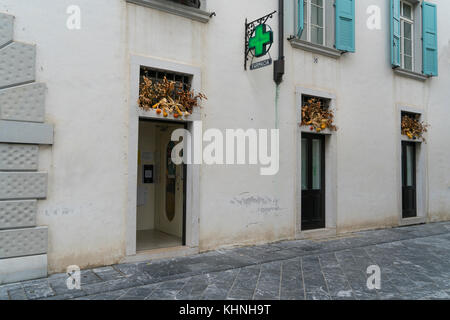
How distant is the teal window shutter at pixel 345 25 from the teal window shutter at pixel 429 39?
301cm

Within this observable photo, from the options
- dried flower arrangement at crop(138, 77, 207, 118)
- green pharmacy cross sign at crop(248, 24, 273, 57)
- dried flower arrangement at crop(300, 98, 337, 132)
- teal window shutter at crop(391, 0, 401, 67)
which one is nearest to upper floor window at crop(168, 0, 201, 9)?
green pharmacy cross sign at crop(248, 24, 273, 57)

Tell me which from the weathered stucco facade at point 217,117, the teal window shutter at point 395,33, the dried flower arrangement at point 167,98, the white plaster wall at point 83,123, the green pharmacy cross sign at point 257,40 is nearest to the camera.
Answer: the white plaster wall at point 83,123

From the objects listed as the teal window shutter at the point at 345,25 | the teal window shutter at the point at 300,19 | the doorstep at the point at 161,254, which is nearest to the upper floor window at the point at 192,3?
the teal window shutter at the point at 300,19

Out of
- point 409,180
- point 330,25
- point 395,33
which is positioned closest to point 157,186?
point 330,25

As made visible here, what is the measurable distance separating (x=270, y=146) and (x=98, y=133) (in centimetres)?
326

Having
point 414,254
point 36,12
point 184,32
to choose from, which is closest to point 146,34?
point 184,32

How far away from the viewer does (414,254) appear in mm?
6629

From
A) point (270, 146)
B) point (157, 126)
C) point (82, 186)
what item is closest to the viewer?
point (82, 186)

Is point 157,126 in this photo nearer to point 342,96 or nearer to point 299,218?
point 299,218

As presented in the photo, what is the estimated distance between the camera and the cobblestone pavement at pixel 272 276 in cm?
438

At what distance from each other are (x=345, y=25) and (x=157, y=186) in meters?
5.52

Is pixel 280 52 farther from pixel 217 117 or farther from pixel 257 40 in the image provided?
pixel 217 117

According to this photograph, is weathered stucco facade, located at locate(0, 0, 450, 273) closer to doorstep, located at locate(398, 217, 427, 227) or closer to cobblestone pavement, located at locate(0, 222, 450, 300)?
doorstep, located at locate(398, 217, 427, 227)

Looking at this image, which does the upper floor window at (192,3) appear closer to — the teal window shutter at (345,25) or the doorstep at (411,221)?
the teal window shutter at (345,25)
